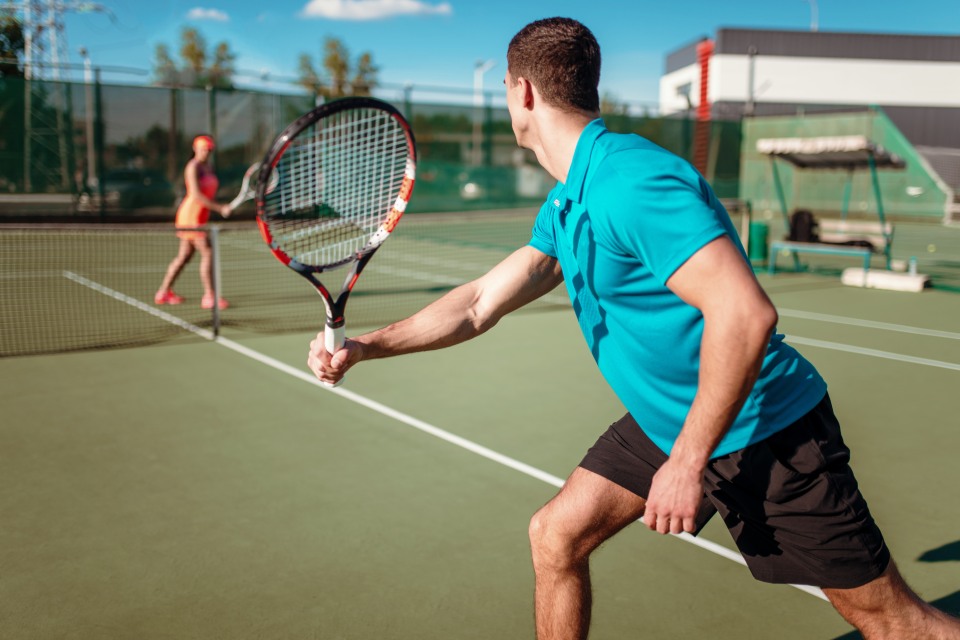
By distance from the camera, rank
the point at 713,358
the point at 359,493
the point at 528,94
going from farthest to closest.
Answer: the point at 359,493
the point at 528,94
the point at 713,358

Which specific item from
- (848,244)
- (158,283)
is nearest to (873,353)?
(848,244)

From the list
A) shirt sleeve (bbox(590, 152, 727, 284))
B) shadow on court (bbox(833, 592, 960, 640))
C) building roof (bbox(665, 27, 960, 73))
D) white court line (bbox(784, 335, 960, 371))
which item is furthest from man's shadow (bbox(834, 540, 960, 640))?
building roof (bbox(665, 27, 960, 73))

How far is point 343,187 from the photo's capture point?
3.04m

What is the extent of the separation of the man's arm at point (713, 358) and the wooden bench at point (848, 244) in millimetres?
10134

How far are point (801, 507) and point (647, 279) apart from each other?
61cm

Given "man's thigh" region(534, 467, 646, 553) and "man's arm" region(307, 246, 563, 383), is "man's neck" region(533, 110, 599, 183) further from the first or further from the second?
"man's thigh" region(534, 467, 646, 553)

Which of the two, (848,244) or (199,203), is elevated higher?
(199,203)

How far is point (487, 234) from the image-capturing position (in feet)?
57.1

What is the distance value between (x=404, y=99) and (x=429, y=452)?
54.1 ft

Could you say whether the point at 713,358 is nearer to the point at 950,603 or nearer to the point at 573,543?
the point at 573,543

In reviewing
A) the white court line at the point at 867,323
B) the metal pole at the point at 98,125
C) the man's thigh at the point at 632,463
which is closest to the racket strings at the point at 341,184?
the man's thigh at the point at 632,463

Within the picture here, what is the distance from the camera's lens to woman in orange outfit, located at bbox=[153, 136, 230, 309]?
8.51 metres

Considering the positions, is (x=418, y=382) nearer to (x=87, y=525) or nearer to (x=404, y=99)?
(x=87, y=525)

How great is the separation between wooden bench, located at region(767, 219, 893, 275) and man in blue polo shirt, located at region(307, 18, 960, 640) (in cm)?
977
